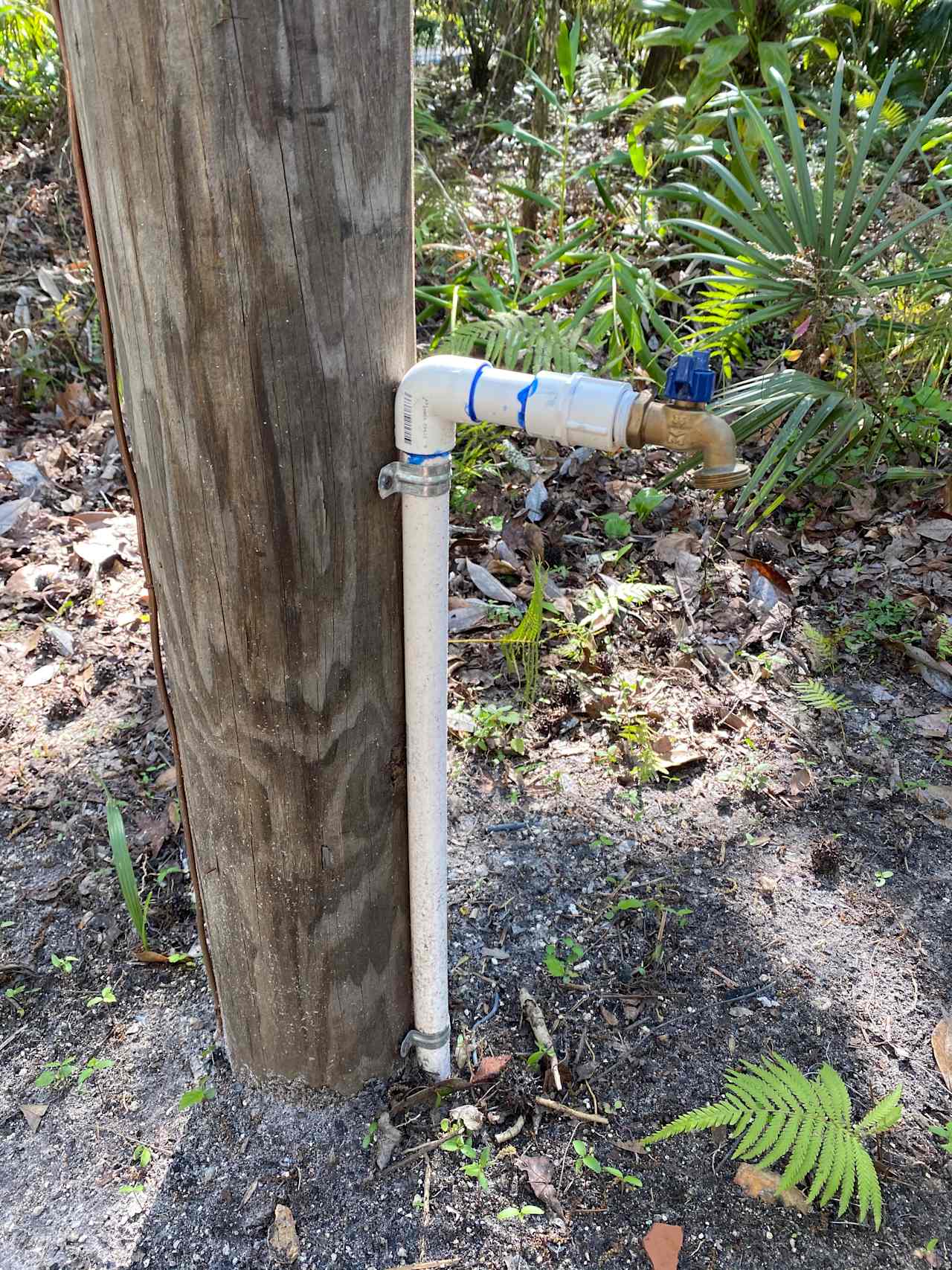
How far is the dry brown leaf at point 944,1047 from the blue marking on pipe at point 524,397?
Result: 66.8 inches

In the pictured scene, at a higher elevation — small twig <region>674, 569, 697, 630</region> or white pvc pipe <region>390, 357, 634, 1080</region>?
white pvc pipe <region>390, 357, 634, 1080</region>

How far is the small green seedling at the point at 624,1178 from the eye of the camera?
1729 millimetres

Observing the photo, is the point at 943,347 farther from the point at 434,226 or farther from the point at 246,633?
the point at 246,633

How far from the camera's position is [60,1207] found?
5.56 ft

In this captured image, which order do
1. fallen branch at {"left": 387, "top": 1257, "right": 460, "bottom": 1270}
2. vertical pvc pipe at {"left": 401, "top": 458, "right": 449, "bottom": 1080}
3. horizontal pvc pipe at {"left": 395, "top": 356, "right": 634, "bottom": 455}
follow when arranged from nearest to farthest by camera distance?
horizontal pvc pipe at {"left": 395, "top": 356, "right": 634, "bottom": 455} < vertical pvc pipe at {"left": 401, "top": 458, "right": 449, "bottom": 1080} < fallen branch at {"left": 387, "top": 1257, "right": 460, "bottom": 1270}

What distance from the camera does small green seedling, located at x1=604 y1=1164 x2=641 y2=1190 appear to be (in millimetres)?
1729

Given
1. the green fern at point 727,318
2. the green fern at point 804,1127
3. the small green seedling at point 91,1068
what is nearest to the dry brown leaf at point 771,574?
Answer: the green fern at point 727,318

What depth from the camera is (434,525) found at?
1.32 meters

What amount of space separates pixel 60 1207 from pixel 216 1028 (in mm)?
412

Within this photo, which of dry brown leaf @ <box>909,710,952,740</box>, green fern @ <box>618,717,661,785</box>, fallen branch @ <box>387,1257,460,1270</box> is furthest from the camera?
dry brown leaf @ <box>909,710,952,740</box>

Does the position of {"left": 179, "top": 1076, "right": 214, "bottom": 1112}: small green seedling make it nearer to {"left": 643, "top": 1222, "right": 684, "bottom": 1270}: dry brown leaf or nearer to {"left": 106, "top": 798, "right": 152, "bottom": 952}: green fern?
{"left": 106, "top": 798, "right": 152, "bottom": 952}: green fern

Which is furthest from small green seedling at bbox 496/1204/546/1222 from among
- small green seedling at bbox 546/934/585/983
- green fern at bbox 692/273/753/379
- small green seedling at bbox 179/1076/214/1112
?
green fern at bbox 692/273/753/379

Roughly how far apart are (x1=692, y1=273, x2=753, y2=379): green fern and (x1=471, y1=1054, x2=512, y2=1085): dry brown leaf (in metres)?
2.86

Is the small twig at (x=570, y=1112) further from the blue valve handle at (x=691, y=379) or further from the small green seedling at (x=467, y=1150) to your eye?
the blue valve handle at (x=691, y=379)
